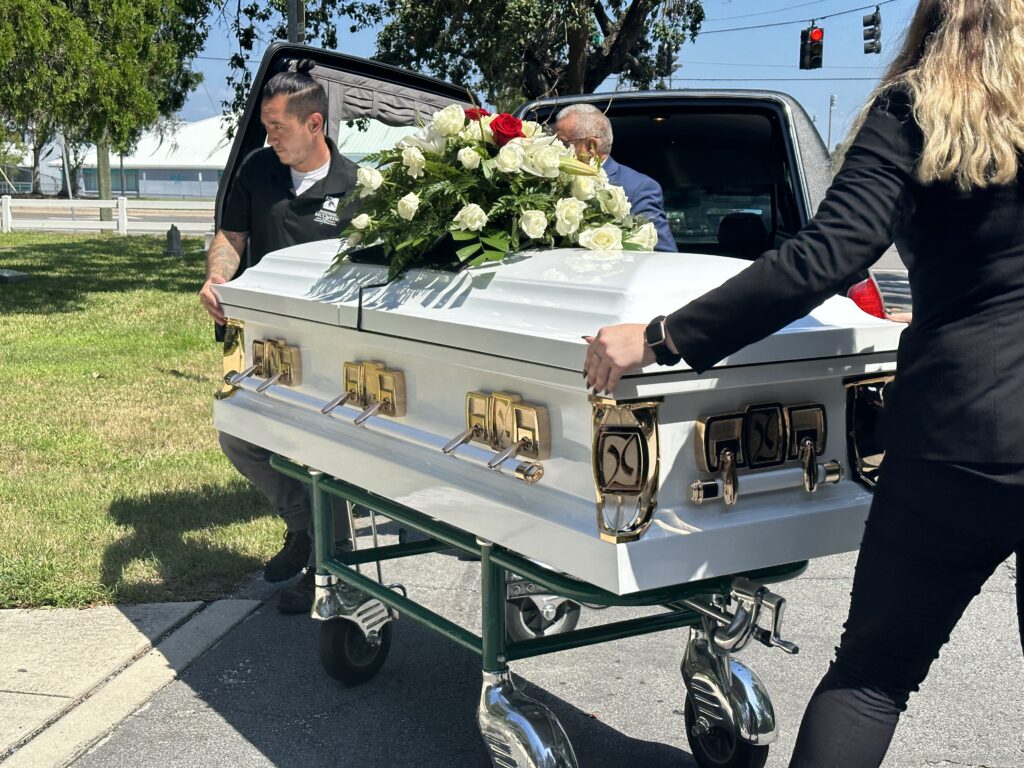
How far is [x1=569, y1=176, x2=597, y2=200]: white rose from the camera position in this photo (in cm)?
300

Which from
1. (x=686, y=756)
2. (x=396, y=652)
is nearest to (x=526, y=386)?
(x=686, y=756)

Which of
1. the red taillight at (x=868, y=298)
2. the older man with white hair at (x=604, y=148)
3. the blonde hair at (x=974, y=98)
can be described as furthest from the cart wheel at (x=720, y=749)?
the red taillight at (x=868, y=298)

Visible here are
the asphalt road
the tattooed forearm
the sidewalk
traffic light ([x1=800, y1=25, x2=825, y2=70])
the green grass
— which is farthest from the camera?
traffic light ([x1=800, y1=25, x2=825, y2=70])

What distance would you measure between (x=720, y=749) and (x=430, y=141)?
1787 millimetres

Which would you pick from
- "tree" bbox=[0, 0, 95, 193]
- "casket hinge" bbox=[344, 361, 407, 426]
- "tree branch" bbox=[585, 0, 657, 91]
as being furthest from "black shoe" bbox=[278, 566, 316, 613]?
"tree branch" bbox=[585, 0, 657, 91]

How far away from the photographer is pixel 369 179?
3.26m

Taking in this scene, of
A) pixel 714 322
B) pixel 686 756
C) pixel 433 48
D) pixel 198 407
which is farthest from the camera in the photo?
pixel 433 48

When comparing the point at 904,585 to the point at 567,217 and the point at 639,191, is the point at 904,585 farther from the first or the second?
the point at 639,191

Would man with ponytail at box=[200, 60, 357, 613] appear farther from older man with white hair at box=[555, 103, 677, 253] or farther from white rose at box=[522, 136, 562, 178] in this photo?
white rose at box=[522, 136, 562, 178]

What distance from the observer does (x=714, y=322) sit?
2.14m

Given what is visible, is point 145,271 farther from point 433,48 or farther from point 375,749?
point 375,749

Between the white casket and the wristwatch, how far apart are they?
10cm

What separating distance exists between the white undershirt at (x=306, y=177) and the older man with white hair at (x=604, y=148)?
3.11ft

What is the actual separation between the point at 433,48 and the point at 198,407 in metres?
10.8
